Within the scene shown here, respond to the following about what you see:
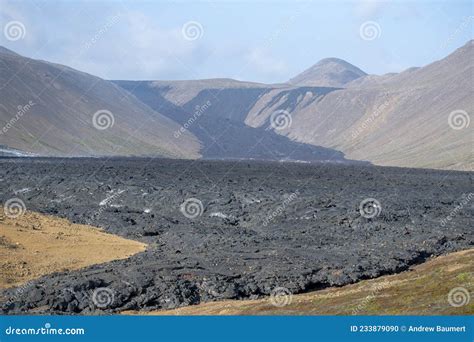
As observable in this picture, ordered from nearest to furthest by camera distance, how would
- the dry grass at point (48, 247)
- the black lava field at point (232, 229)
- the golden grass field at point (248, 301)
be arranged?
1. the golden grass field at point (248, 301)
2. the black lava field at point (232, 229)
3. the dry grass at point (48, 247)

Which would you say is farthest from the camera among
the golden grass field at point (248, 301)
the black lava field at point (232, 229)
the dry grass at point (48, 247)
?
the dry grass at point (48, 247)

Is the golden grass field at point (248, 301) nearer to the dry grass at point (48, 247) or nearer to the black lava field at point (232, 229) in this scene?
the dry grass at point (48, 247)

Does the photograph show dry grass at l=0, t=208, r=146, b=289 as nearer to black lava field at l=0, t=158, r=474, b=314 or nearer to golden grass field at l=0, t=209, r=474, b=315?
golden grass field at l=0, t=209, r=474, b=315

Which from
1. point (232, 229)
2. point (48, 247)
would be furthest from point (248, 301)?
point (232, 229)

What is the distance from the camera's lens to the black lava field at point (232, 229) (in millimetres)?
30047

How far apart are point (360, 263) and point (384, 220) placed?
15.7m

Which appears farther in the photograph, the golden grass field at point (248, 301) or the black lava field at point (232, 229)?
the black lava field at point (232, 229)

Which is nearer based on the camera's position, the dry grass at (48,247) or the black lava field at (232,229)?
the black lava field at (232,229)

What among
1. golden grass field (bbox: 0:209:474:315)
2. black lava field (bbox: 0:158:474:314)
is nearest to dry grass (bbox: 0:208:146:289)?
golden grass field (bbox: 0:209:474:315)

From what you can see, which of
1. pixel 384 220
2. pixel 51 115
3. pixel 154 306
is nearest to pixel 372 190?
pixel 384 220

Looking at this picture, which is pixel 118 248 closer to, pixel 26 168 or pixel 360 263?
pixel 360 263

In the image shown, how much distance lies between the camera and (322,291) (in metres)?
31.0

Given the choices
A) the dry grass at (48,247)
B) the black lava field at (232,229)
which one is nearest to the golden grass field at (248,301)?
the dry grass at (48,247)

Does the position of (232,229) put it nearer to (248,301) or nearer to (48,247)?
(48,247)
